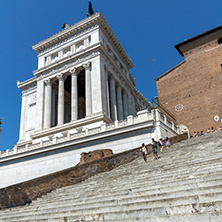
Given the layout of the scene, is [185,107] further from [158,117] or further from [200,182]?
[200,182]

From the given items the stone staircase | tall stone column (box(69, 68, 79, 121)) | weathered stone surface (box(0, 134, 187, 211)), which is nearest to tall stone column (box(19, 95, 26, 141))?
tall stone column (box(69, 68, 79, 121))

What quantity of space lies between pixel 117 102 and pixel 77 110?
8065 millimetres

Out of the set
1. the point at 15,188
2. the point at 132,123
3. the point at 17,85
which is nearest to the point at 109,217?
the point at 15,188

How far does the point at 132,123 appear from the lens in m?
23.0

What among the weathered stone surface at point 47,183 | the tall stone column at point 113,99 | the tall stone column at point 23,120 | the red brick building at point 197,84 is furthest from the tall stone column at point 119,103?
the weathered stone surface at point 47,183

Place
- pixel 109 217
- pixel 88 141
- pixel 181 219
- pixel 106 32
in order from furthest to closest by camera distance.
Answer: pixel 106 32
pixel 88 141
pixel 109 217
pixel 181 219

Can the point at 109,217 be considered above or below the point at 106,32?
below

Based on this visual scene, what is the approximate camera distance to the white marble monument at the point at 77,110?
23469 millimetres

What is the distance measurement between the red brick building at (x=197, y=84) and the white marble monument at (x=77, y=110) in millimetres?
6004

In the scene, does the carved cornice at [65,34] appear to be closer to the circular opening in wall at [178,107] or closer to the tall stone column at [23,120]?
the tall stone column at [23,120]

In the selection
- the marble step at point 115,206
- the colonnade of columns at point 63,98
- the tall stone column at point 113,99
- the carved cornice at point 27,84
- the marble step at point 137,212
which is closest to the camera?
the marble step at point 137,212

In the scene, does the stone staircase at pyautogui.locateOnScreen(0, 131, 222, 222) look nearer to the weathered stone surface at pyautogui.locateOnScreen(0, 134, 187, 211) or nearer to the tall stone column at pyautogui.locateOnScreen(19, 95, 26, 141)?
the weathered stone surface at pyautogui.locateOnScreen(0, 134, 187, 211)

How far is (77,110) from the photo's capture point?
1373 inches

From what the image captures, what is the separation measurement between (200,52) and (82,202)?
35.4m
